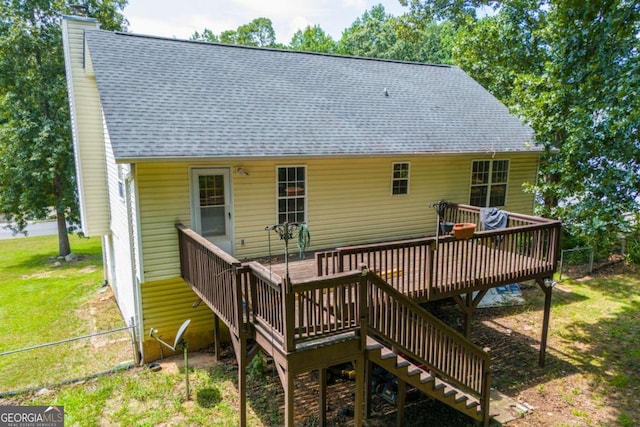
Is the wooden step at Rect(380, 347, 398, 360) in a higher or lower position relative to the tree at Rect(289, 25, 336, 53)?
lower

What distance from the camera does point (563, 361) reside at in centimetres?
887

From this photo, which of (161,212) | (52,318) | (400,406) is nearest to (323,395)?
(400,406)

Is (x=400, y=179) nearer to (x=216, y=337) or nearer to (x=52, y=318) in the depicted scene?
(x=216, y=337)

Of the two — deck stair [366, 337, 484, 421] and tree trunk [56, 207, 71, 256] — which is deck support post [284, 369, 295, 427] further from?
tree trunk [56, 207, 71, 256]

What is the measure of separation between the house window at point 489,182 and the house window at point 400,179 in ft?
7.92

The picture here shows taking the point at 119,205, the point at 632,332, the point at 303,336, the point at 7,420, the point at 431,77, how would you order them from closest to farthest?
the point at 303,336
the point at 7,420
the point at 119,205
the point at 632,332
the point at 431,77

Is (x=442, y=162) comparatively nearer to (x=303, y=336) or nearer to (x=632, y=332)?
(x=632, y=332)

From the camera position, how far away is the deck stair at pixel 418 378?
5.79 metres

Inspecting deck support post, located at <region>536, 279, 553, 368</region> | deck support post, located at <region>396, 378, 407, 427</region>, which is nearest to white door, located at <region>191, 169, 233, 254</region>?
deck support post, located at <region>396, 378, 407, 427</region>

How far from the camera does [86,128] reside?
1056cm

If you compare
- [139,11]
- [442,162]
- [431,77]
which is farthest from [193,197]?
[139,11]

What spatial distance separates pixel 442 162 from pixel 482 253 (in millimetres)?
4225

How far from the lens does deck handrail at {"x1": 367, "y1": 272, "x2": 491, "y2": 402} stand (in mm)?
5805

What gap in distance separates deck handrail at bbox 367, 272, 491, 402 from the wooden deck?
0.02 meters
